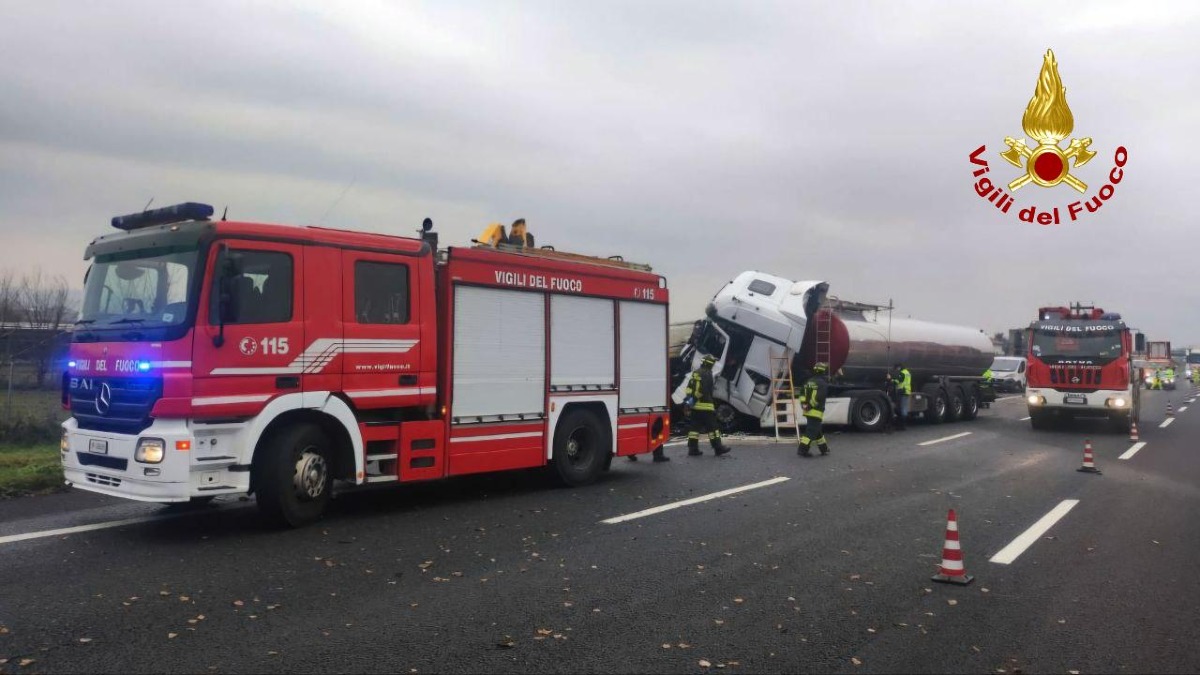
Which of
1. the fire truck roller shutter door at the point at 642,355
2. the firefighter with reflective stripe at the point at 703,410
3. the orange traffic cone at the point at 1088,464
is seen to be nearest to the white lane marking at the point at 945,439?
the orange traffic cone at the point at 1088,464

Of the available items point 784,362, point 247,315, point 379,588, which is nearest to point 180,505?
point 247,315

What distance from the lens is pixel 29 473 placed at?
10391 mm

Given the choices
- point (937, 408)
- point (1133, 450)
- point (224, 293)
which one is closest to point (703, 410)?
point (1133, 450)

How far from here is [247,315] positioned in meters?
7.56

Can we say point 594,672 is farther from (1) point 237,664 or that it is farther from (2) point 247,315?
A: (2) point 247,315

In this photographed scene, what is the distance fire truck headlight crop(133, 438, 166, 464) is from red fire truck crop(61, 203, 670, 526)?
0.01 metres

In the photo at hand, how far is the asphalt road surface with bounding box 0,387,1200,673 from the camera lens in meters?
4.79

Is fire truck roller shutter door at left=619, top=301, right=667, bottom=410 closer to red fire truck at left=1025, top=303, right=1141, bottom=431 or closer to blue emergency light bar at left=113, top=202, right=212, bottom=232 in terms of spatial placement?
blue emergency light bar at left=113, top=202, right=212, bottom=232

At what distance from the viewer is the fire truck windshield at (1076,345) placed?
20.0 m

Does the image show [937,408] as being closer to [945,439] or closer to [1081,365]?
[1081,365]

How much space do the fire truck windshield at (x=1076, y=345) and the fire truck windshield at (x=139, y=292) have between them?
19.6 metres

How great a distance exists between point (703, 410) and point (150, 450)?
9423 mm

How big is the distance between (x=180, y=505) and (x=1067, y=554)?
877 cm

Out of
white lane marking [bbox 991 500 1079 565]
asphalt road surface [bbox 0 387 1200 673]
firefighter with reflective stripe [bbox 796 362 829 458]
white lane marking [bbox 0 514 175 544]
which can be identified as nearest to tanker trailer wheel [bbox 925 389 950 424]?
firefighter with reflective stripe [bbox 796 362 829 458]
